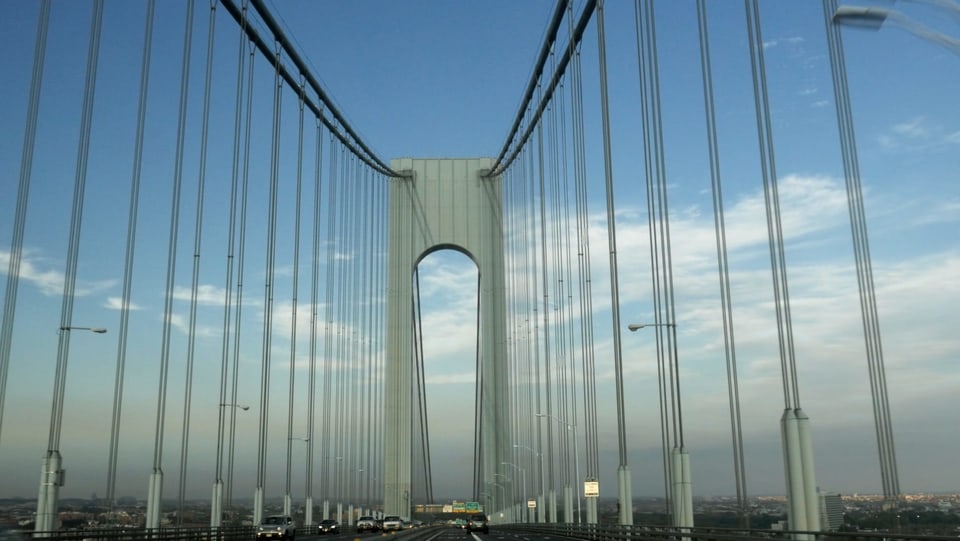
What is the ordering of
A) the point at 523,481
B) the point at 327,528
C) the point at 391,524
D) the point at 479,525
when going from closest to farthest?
the point at 327,528
the point at 479,525
the point at 391,524
the point at 523,481

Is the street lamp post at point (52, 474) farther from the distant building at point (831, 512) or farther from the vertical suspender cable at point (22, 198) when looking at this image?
the distant building at point (831, 512)

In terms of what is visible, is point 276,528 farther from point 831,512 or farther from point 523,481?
point 523,481

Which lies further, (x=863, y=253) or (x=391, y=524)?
(x=391, y=524)

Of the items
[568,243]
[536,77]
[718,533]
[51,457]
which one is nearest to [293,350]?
[568,243]

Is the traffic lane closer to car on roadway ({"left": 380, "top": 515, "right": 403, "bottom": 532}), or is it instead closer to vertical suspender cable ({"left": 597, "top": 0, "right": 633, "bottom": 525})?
car on roadway ({"left": 380, "top": 515, "right": 403, "bottom": 532})

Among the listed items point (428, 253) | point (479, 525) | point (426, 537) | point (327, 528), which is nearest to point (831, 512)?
point (426, 537)

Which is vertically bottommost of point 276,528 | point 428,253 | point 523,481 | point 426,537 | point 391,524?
point 426,537

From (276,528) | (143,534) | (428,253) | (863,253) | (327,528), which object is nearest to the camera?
(863,253)
